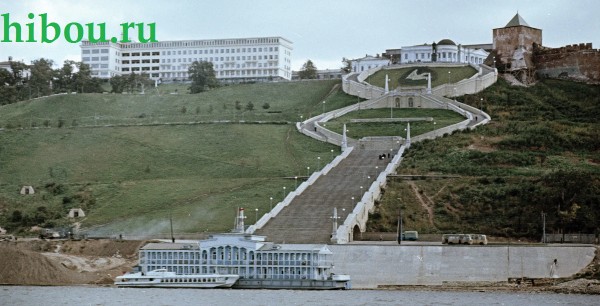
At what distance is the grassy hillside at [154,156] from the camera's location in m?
118

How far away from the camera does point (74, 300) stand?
7775 centimetres

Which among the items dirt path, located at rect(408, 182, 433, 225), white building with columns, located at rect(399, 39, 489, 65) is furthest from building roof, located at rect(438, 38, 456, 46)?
dirt path, located at rect(408, 182, 433, 225)

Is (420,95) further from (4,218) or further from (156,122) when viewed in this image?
(4,218)

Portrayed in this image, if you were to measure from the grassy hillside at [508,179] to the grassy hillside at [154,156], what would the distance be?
40.2ft

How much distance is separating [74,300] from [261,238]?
19351 millimetres

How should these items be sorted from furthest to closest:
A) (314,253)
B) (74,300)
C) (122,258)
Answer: (122,258)
(314,253)
(74,300)

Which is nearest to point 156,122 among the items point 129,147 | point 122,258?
point 129,147

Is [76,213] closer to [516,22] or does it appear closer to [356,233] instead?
[356,233]

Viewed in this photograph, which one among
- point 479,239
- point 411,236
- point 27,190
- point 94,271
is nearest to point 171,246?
point 94,271

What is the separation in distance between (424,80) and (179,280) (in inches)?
3398

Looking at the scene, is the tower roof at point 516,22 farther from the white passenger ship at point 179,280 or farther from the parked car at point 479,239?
the white passenger ship at point 179,280

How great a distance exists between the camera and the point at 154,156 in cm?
14400

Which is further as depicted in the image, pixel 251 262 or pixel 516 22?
pixel 516 22

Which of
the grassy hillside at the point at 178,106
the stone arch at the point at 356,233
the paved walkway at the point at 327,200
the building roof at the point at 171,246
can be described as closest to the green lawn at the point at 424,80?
the grassy hillside at the point at 178,106
